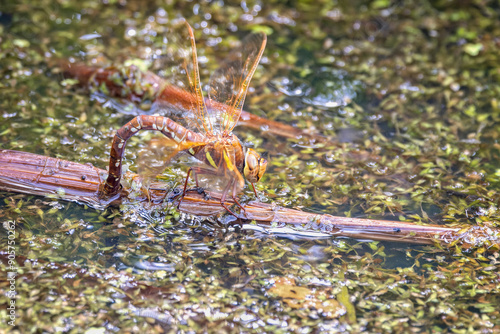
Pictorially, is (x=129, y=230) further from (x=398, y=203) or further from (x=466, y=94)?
(x=466, y=94)

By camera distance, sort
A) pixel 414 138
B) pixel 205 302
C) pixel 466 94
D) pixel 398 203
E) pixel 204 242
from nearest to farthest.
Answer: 1. pixel 205 302
2. pixel 204 242
3. pixel 398 203
4. pixel 414 138
5. pixel 466 94

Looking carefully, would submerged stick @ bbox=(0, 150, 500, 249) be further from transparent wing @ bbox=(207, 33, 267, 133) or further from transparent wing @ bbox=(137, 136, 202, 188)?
transparent wing @ bbox=(207, 33, 267, 133)

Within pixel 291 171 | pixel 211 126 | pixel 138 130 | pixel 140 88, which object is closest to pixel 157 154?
pixel 138 130

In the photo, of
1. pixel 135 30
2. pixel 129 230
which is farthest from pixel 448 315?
pixel 135 30

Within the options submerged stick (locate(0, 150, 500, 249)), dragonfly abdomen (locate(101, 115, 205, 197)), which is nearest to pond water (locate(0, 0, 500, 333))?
submerged stick (locate(0, 150, 500, 249))

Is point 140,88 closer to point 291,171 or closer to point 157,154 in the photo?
point 157,154

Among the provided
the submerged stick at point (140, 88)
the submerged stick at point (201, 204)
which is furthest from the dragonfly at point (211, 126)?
the submerged stick at point (140, 88)
